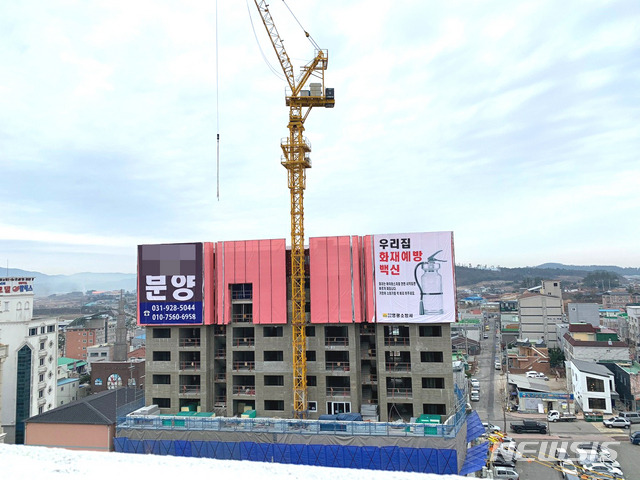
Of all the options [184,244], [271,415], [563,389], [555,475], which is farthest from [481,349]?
[184,244]

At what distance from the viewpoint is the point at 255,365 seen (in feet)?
166

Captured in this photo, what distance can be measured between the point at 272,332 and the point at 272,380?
5348 millimetres

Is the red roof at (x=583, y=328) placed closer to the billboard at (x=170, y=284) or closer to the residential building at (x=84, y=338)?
the billboard at (x=170, y=284)

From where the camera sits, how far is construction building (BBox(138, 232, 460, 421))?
4703cm

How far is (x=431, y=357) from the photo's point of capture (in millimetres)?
47344

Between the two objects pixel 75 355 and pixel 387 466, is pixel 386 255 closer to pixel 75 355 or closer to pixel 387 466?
pixel 387 466

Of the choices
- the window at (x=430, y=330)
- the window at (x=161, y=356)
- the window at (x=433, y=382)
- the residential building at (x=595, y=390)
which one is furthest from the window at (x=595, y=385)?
the window at (x=161, y=356)

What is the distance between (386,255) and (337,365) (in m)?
13.5

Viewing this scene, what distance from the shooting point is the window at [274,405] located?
49938 millimetres

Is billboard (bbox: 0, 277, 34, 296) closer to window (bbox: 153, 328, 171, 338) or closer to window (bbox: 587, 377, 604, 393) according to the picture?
window (bbox: 153, 328, 171, 338)

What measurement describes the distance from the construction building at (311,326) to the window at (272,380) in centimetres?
12

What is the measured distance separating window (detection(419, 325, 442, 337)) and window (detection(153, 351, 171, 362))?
29.5 meters

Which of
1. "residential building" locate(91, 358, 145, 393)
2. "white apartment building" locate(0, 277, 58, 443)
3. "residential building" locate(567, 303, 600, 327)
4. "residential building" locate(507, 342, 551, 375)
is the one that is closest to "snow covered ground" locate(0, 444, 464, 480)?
"white apartment building" locate(0, 277, 58, 443)

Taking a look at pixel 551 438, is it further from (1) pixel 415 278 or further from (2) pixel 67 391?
(2) pixel 67 391
